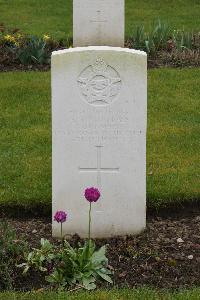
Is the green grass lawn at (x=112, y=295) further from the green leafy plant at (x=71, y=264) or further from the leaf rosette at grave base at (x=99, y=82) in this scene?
the leaf rosette at grave base at (x=99, y=82)

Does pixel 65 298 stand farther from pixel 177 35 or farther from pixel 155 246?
pixel 177 35

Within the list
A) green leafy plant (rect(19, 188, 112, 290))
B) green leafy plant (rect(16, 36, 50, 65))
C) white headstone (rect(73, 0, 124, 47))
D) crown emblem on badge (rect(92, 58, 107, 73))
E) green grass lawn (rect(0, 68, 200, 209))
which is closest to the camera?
green leafy plant (rect(19, 188, 112, 290))

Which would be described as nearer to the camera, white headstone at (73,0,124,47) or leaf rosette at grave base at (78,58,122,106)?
leaf rosette at grave base at (78,58,122,106)

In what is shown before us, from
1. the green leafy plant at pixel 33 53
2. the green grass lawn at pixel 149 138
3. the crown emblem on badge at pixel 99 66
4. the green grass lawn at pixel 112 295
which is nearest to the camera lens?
the green grass lawn at pixel 112 295

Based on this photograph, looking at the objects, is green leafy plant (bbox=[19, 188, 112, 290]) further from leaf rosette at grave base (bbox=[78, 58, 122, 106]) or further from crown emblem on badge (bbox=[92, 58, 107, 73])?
crown emblem on badge (bbox=[92, 58, 107, 73])

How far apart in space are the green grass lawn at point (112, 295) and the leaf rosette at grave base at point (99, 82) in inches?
57.0

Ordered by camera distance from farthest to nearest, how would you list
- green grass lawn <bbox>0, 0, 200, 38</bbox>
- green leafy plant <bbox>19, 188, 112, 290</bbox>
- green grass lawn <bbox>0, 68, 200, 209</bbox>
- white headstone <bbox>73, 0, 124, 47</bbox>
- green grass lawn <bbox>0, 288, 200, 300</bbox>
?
green grass lawn <bbox>0, 0, 200, 38</bbox>
green grass lawn <bbox>0, 68, 200, 209</bbox>
white headstone <bbox>73, 0, 124, 47</bbox>
green leafy plant <bbox>19, 188, 112, 290</bbox>
green grass lawn <bbox>0, 288, 200, 300</bbox>

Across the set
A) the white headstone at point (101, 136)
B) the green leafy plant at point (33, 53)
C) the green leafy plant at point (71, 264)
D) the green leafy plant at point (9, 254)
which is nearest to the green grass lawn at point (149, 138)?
the green leafy plant at point (33, 53)

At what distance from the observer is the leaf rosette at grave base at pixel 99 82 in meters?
5.41

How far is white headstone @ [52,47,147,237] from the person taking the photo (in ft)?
17.7

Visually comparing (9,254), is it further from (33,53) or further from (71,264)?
(33,53)

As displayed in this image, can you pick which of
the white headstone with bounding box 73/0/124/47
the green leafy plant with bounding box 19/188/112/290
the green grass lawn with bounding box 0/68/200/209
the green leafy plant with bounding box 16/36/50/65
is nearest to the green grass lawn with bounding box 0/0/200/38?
the green leafy plant with bounding box 16/36/50/65

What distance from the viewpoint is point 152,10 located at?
16.1m

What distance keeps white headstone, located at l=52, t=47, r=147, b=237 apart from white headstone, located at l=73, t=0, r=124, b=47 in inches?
30.6
